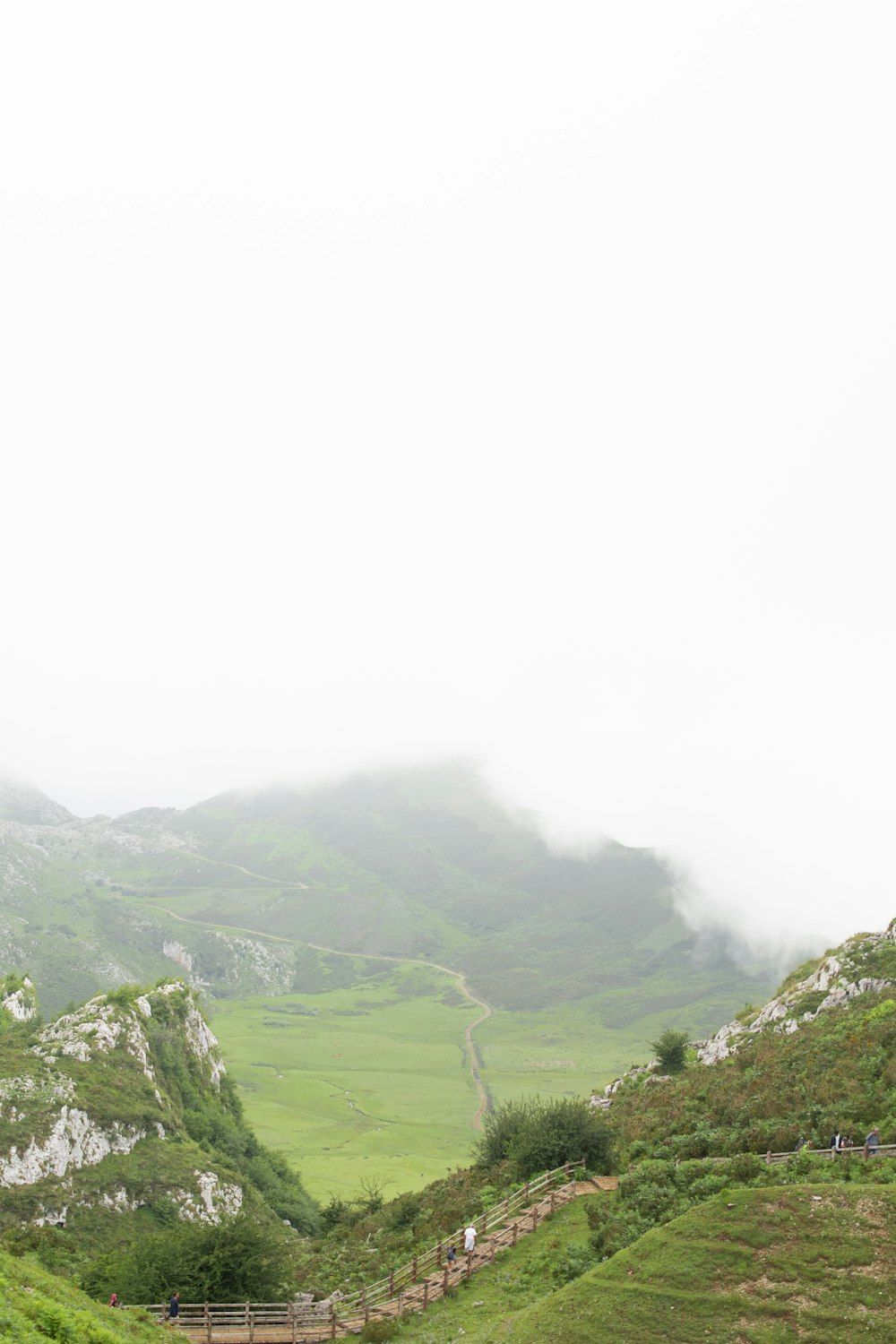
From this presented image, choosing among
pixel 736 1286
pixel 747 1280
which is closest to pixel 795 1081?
pixel 747 1280

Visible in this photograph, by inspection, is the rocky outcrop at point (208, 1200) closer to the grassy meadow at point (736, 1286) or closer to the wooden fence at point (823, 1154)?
the grassy meadow at point (736, 1286)

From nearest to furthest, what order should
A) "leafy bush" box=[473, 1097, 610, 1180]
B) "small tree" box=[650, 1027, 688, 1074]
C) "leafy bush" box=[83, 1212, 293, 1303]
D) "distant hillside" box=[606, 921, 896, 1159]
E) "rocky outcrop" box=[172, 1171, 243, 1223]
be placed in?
"leafy bush" box=[83, 1212, 293, 1303], "distant hillside" box=[606, 921, 896, 1159], "leafy bush" box=[473, 1097, 610, 1180], "rocky outcrop" box=[172, 1171, 243, 1223], "small tree" box=[650, 1027, 688, 1074]

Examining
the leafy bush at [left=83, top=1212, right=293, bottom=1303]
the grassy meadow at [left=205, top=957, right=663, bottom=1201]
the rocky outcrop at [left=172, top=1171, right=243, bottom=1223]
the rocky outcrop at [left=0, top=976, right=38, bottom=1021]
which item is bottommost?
the grassy meadow at [left=205, top=957, right=663, bottom=1201]

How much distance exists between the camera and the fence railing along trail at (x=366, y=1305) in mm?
28891

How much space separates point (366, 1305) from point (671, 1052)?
34643 mm

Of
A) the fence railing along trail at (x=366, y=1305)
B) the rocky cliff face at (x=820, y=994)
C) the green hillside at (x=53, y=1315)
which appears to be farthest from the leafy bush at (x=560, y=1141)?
the green hillside at (x=53, y=1315)

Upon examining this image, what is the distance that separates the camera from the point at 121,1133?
55.8 m

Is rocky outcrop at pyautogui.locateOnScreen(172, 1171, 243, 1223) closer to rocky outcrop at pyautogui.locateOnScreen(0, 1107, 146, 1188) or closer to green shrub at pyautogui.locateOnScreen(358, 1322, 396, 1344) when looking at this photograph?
rocky outcrop at pyautogui.locateOnScreen(0, 1107, 146, 1188)

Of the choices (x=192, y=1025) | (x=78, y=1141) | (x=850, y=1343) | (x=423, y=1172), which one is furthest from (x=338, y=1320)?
(x=423, y=1172)

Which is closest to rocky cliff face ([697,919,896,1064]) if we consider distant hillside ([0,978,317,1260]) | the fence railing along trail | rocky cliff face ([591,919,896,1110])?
rocky cliff face ([591,919,896,1110])

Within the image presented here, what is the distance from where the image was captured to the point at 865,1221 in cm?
2402

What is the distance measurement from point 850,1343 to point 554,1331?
8.34m

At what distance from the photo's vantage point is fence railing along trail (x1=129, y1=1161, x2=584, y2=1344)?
94.8 feet

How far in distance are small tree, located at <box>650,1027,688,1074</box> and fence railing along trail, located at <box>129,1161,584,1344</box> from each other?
25.9 meters
